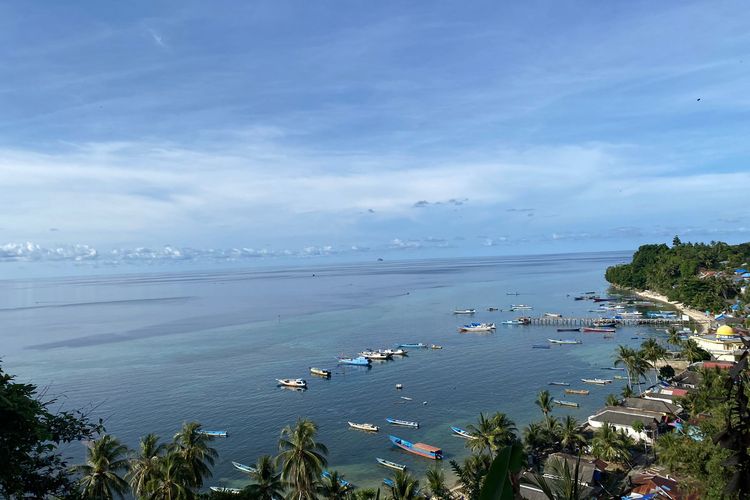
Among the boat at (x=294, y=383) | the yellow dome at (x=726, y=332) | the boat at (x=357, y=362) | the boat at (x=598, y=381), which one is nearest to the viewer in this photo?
the boat at (x=598, y=381)

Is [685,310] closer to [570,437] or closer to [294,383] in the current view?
[570,437]

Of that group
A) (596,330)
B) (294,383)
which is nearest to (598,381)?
(596,330)

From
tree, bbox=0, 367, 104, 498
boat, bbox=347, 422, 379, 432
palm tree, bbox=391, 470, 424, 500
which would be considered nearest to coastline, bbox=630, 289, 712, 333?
boat, bbox=347, 422, 379, 432

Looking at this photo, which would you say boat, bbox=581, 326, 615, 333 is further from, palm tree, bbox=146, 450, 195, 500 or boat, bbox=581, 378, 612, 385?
palm tree, bbox=146, 450, 195, 500

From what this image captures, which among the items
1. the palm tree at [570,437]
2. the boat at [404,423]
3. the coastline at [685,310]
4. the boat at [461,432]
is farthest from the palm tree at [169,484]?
the coastline at [685,310]

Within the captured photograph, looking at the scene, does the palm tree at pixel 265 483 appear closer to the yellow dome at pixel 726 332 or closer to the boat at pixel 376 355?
the boat at pixel 376 355
